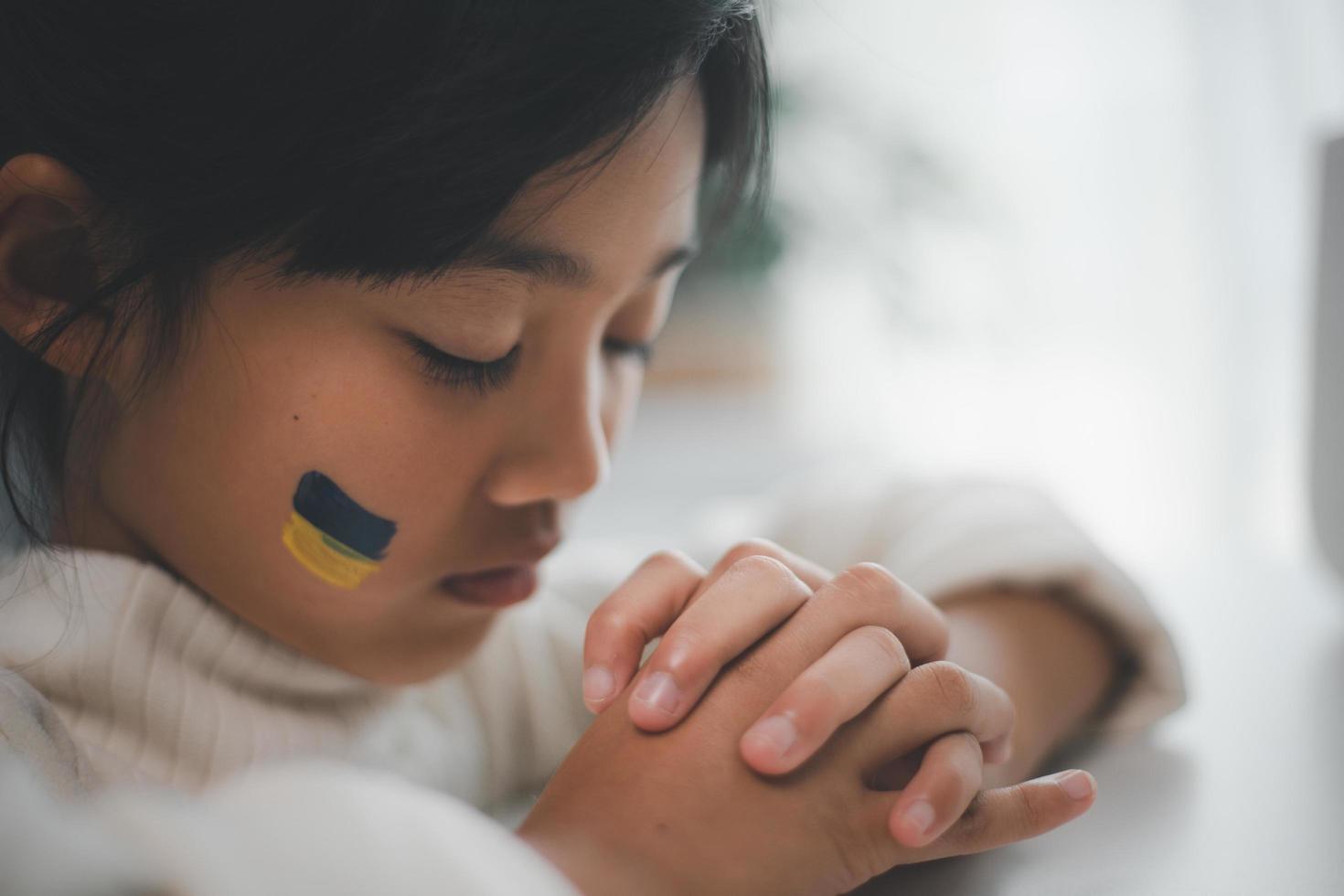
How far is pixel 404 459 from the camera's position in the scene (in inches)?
19.9

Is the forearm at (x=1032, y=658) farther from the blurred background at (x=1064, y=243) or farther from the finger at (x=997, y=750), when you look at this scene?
the blurred background at (x=1064, y=243)

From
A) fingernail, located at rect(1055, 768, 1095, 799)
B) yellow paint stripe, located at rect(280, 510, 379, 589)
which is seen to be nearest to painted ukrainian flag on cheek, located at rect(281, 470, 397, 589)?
yellow paint stripe, located at rect(280, 510, 379, 589)

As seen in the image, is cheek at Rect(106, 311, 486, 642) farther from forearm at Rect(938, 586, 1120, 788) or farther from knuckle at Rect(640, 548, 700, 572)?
forearm at Rect(938, 586, 1120, 788)

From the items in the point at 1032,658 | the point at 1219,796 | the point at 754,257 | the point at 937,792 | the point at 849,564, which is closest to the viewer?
the point at 937,792

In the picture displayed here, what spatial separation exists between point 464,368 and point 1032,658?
13.8 inches

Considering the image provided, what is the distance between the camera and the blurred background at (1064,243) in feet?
5.19

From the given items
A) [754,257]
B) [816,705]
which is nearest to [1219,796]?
[816,705]

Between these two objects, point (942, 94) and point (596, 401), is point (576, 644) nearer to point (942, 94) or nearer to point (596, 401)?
point (596, 401)

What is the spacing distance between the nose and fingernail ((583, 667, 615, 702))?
0.36 feet

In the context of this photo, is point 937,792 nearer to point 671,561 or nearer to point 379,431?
point 671,561

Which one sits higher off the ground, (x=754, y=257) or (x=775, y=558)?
(x=754, y=257)

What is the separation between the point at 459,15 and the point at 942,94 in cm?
149

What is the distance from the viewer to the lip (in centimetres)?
59

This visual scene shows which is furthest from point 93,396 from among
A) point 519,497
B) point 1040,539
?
point 1040,539
